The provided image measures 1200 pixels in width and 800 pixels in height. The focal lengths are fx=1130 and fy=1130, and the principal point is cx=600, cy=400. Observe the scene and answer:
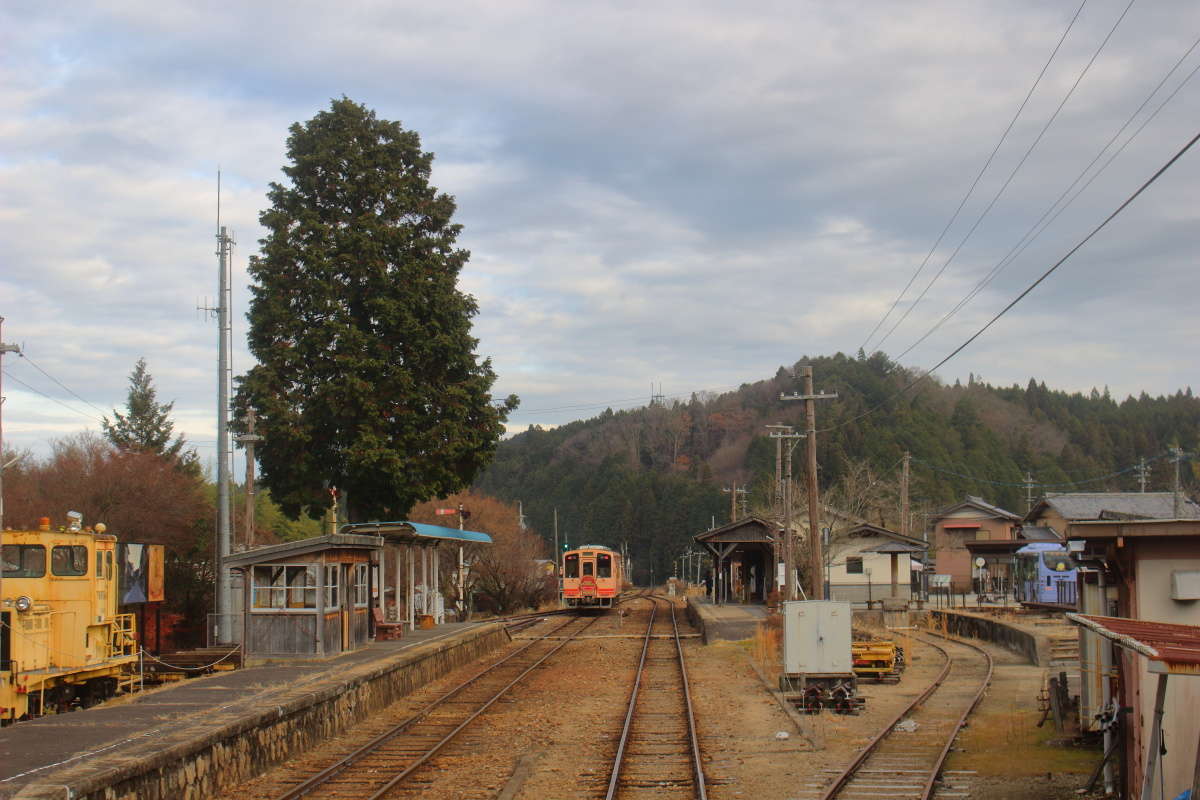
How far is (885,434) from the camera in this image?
86375mm

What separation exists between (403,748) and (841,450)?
247 feet

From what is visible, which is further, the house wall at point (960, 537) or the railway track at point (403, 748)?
the house wall at point (960, 537)

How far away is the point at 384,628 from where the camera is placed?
22531 millimetres

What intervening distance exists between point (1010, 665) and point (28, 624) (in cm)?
1789

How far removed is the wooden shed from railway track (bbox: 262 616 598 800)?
241 centimetres

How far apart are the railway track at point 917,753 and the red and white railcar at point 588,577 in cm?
2413

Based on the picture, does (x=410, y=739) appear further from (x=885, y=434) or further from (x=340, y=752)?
(x=885, y=434)

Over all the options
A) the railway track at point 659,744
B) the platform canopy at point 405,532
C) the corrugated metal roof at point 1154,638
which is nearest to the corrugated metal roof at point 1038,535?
the platform canopy at point 405,532

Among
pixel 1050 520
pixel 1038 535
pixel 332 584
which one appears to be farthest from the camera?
pixel 1050 520

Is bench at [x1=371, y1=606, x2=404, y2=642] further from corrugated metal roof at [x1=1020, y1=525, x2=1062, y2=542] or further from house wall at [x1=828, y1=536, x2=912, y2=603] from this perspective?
corrugated metal roof at [x1=1020, y1=525, x2=1062, y2=542]

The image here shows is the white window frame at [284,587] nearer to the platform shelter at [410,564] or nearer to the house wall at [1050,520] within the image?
the platform shelter at [410,564]

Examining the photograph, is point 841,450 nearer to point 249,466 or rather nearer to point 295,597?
point 249,466

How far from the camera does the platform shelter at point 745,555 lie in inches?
1640

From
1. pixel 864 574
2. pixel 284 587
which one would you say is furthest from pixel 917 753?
pixel 864 574
